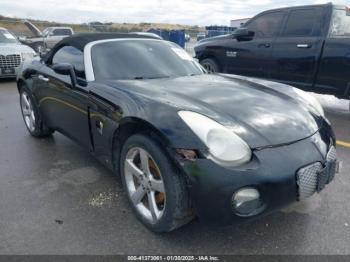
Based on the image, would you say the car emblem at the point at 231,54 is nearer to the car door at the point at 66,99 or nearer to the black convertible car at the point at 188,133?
the black convertible car at the point at 188,133

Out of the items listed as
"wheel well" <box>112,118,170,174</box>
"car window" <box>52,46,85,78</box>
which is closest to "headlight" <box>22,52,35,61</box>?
"car window" <box>52,46,85,78</box>

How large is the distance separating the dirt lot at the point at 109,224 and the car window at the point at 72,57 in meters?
1.07

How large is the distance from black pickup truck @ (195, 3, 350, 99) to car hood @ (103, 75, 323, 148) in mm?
2671

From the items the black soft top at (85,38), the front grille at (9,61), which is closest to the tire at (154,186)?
the black soft top at (85,38)

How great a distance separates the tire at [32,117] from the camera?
179 inches

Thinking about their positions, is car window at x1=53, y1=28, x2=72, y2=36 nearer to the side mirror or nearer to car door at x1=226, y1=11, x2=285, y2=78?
car door at x1=226, y1=11, x2=285, y2=78

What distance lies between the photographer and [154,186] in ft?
7.99

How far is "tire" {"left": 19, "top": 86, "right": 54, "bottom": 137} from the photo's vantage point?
455 cm

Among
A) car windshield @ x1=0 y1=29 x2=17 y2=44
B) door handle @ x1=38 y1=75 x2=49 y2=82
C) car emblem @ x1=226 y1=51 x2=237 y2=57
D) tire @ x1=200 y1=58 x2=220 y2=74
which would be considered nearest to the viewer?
door handle @ x1=38 y1=75 x2=49 y2=82

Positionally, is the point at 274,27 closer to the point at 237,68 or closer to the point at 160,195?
the point at 237,68

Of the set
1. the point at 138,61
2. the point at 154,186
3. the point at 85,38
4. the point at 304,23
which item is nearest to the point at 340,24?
the point at 304,23

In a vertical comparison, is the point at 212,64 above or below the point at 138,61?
below

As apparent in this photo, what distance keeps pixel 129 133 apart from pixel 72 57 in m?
1.56

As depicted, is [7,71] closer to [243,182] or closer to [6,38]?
[6,38]
